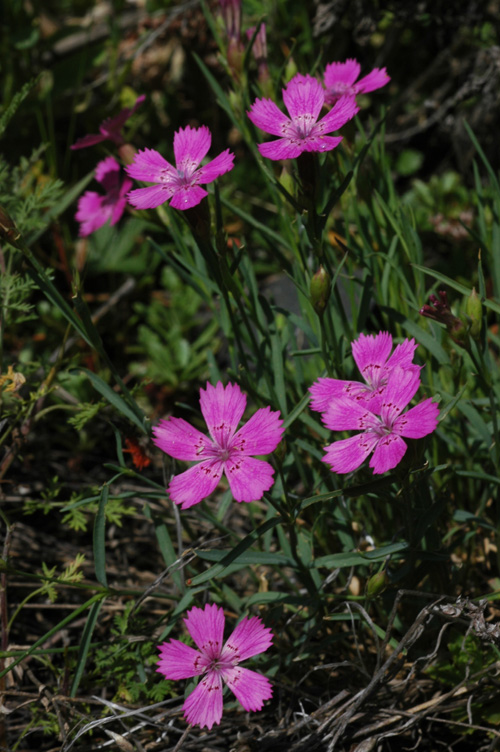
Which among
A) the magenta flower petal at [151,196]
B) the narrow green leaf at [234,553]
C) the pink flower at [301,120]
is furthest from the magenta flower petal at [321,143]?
the narrow green leaf at [234,553]

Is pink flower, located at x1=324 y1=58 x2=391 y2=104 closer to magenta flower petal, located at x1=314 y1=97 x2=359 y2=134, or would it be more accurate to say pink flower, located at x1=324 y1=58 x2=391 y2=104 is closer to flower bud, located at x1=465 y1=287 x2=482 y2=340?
magenta flower petal, located at x1=314 y1=97 x2=359 y2=134

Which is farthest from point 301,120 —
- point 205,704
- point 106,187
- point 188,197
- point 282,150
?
point 205,704

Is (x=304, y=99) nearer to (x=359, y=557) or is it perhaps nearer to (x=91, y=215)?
(x=91, y=215)

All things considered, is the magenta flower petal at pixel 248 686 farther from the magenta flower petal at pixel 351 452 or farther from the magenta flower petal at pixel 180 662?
the magenta flower petal at pixel 351 452

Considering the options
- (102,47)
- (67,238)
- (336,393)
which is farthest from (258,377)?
(102,47)

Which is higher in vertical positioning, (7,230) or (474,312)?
(7,230)

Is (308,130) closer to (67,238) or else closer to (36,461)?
(36,461)
